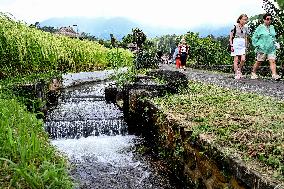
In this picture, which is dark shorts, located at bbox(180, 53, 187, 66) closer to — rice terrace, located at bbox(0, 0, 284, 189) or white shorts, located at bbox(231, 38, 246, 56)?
rice terrace, located at bbox(0, 0, 284, 189)

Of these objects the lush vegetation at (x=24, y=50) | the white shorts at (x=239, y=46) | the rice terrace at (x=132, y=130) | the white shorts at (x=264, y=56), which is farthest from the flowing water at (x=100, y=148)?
the white shorts at (x=264, y=56)

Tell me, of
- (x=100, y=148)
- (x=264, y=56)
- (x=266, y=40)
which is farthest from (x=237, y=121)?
(x=264, y=56)

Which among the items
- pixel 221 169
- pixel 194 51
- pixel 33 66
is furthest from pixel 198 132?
pixel 194 51

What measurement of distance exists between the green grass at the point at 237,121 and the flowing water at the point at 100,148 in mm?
901

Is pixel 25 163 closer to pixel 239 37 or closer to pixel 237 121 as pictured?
pixel 237 121

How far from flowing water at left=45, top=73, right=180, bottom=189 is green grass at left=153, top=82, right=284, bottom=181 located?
90 centimetres

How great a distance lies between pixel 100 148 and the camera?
24.3ft

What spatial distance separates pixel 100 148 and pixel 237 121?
2.86 metres

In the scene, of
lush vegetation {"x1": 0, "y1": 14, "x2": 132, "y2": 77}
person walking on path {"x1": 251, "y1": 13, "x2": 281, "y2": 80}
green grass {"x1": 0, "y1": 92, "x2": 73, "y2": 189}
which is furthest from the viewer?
person walking on path {"x1": 251, "y1": 13, "x2": 281, "y2": 80}

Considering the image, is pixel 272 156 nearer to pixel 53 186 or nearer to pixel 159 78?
pixel 53 186

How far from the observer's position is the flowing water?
19.1ft

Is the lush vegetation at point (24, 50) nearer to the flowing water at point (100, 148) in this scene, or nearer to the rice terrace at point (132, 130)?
the rice terrace at point (132, 130)

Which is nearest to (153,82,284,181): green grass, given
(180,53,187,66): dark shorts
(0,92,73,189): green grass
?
(0,92,73,189): green grass

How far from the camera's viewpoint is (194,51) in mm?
32312
